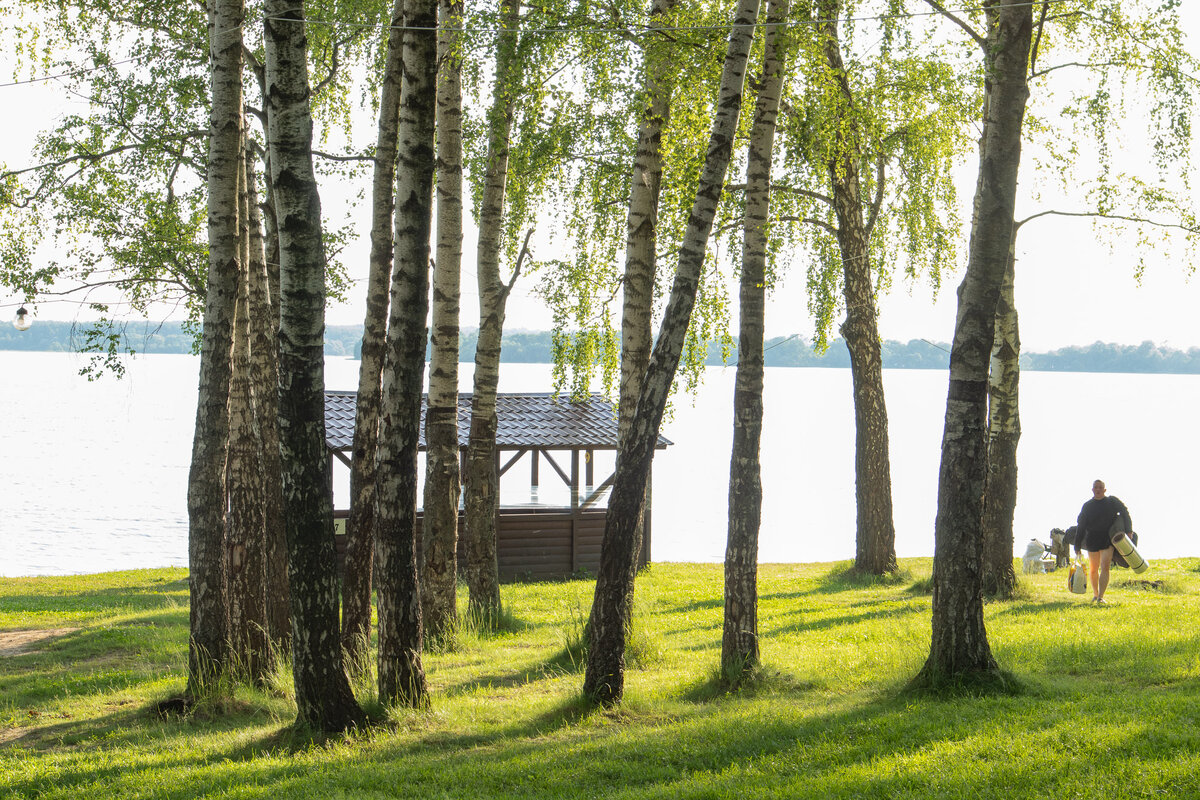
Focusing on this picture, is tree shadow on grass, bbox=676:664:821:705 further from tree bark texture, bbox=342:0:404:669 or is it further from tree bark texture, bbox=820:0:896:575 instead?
tree bark texture, bbox=820:0:896:575

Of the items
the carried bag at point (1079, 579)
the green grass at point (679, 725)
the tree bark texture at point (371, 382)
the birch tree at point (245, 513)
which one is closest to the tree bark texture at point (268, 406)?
the birch tree at point (245, 513)

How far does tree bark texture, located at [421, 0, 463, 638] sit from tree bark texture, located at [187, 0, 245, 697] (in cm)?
182

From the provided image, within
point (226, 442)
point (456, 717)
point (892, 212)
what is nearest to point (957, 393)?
point (456, 717)

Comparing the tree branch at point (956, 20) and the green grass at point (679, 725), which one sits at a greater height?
the tree branch at point (956, 20)

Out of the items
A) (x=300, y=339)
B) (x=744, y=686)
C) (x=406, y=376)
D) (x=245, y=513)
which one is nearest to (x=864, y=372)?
(x=744, y=686)

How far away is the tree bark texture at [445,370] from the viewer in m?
8.98

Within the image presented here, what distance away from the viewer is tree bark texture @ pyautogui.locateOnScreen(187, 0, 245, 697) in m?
7.08

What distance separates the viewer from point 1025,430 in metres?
76.6

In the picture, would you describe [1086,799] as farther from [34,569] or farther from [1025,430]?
[1025,430]

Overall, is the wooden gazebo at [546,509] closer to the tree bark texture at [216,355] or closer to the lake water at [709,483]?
the lake water at [709,483]

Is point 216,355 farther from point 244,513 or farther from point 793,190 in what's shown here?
point 793,190

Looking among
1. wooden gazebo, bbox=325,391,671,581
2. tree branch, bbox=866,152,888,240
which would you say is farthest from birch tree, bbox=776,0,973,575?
wooden gazebo, bbox=325,391,671,581

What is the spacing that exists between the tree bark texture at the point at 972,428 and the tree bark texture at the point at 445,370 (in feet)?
13.9

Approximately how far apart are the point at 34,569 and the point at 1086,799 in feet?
81.8
